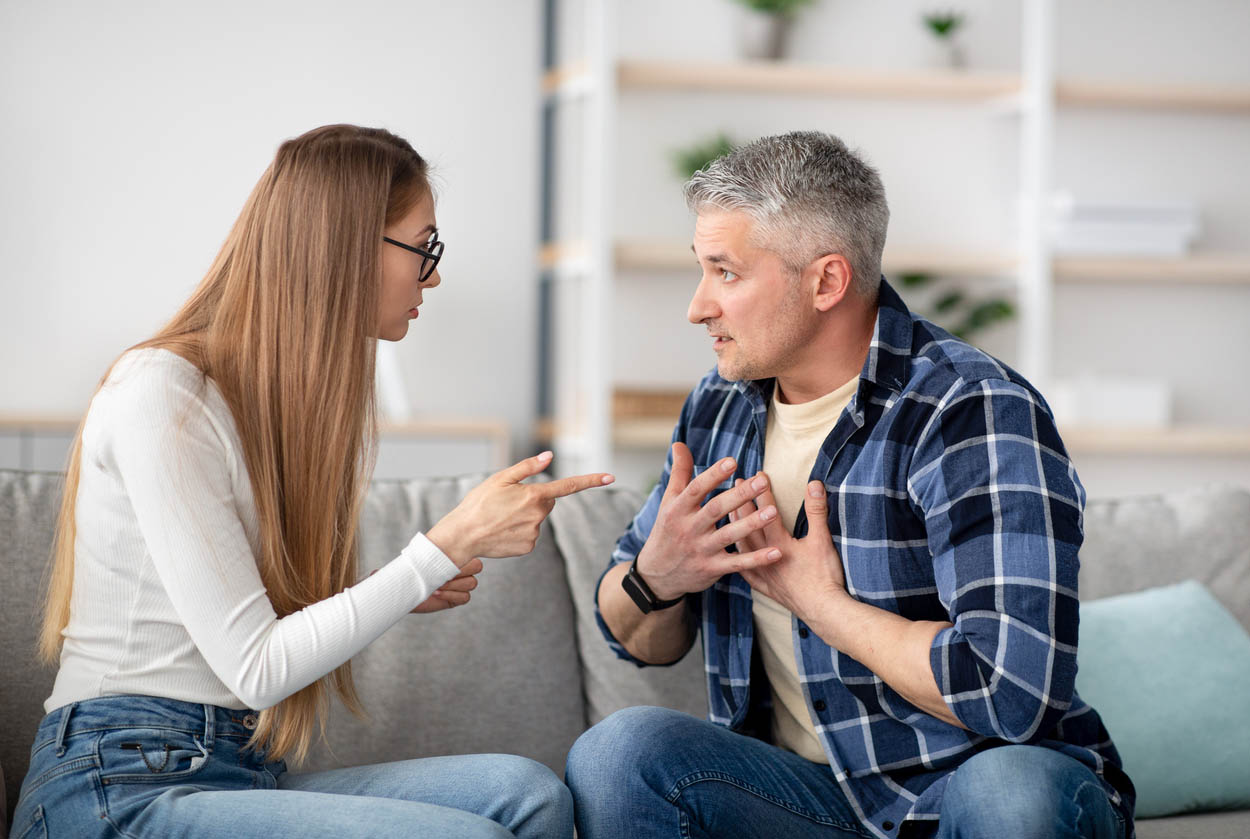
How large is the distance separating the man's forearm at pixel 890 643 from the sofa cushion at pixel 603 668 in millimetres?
504

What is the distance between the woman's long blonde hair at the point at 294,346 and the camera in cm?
140

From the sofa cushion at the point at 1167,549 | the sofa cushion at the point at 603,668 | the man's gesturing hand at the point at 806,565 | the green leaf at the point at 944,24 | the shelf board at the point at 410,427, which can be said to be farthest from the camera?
the green leaf at the point at 944,24

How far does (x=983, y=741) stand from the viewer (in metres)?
1.44

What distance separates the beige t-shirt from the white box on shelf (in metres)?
2.52

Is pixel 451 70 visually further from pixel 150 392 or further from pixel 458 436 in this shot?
pixel 150 392

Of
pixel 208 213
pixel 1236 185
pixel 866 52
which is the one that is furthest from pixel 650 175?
pixel 1236 185

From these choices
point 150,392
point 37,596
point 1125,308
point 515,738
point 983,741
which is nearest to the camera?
point 150,392

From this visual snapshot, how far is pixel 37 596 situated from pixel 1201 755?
1.68 meters

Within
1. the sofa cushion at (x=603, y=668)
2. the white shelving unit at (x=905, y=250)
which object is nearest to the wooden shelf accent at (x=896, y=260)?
the white shelving unit at (x=905, y=250)

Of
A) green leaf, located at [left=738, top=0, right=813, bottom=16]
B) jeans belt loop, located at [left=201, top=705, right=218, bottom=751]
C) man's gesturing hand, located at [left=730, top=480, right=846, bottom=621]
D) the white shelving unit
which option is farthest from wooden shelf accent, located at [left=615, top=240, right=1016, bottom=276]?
jeans belt loop, located at [left=201, top=705, right=218, bottom=751]

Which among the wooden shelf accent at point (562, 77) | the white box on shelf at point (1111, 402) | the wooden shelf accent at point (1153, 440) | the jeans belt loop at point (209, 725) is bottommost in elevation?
the wooden shelf accent at point (1153, 440)

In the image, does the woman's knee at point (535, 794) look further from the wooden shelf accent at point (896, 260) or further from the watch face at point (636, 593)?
the wooden shelf accent at point (896, 260)

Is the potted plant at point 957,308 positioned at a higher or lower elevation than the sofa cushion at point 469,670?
higher

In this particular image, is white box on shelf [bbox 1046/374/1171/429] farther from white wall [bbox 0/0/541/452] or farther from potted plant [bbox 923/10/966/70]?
white wall [bbox 0/0/541/452]
